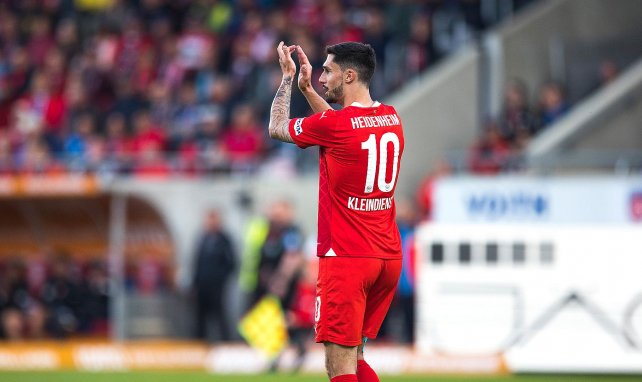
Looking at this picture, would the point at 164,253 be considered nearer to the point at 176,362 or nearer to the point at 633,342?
the point at 176,362

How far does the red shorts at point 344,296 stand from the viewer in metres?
7.18

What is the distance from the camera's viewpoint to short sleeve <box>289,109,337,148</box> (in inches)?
285

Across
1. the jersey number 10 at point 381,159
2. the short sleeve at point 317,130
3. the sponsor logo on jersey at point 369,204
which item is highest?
the short sleeve at point 317,130

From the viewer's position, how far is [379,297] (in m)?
7.51

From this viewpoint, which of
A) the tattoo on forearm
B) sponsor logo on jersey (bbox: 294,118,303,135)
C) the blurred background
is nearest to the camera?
sponsor logo on jersey (bbox: 294,118,303,135)

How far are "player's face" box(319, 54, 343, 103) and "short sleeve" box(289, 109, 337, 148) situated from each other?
128 millimetres

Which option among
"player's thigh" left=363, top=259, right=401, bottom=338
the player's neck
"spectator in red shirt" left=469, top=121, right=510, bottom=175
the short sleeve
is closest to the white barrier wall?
"spectator in red shirt" left=469, top=121, right=510, bottom=175

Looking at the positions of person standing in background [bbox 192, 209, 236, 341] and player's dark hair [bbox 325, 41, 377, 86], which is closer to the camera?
→ player's dark hair [bbox 325, 41, 377, 86]

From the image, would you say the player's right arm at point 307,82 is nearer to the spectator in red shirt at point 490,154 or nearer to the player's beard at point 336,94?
the player's beard at point 336,94

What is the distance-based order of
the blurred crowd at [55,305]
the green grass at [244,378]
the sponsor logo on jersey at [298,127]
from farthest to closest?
the blurred crowd at [55,305]
the green grass at [244,378]
the sponsor logo on jersey at [298,127]

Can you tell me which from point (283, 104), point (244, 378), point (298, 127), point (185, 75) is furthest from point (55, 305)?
point (298, 127)

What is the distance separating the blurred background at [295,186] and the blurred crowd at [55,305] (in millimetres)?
31

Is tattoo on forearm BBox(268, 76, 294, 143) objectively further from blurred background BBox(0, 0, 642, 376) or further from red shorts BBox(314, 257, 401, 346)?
blurred background BBox(0, 0, 642, 376)

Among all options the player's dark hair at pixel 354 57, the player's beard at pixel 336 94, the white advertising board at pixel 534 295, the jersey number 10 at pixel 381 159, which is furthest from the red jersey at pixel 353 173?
the white advertising board at pixel 534 295
